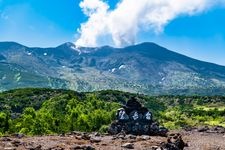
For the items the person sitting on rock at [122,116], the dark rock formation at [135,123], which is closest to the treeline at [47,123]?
the person sitting on rock at [122,116]

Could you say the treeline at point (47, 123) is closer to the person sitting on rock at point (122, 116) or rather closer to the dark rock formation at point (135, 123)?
the person sitting on rock at point (122, 116)

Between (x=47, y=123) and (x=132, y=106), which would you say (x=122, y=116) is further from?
(x=47, y=123)

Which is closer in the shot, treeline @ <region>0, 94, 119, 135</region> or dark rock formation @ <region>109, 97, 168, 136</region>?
dark rock formation @ <region>109, 97, 168, 136</region>

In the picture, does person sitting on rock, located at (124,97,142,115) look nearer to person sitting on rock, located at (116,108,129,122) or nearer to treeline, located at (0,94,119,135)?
person sitting on rock, located at (116,108,129,122)

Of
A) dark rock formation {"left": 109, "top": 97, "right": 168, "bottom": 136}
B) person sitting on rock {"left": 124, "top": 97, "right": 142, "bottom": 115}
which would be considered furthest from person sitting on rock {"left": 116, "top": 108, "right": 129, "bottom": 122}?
person sitting on rock {"left": 124, "top": 97, "right": 142, "bottom": 115}

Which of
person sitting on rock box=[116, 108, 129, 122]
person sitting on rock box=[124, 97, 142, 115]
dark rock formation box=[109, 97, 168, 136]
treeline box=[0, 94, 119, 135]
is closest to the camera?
dark rock formation box=[109, 97, 168, 136]

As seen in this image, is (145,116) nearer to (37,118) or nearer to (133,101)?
(133,101)

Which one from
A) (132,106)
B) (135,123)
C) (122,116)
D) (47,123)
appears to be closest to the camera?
(135,123)

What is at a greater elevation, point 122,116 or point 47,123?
point 122,116

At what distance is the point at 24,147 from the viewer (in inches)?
2019

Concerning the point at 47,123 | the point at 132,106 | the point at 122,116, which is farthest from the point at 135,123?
the point at 47,123

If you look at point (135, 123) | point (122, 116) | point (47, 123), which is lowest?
→ point (47, 123)

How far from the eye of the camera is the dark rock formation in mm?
87875

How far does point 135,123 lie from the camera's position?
88.4 m
